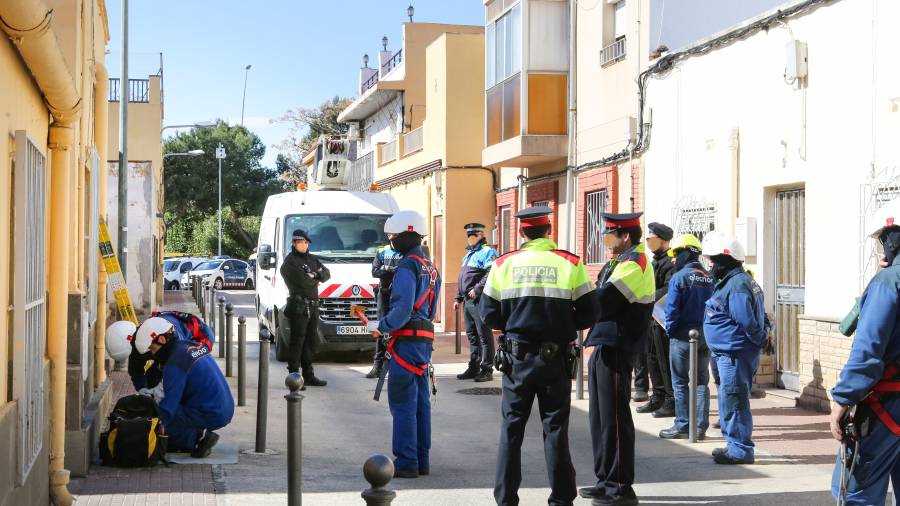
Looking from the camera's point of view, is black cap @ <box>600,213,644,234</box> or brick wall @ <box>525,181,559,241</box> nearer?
black cap @ <box>600,213,644,234</box>

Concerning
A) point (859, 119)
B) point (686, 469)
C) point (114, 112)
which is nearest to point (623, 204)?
point (859, 119)

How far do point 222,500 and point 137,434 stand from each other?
1272 millimetres

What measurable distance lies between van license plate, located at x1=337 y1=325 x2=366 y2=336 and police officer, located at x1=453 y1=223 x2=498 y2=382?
1.99 meters

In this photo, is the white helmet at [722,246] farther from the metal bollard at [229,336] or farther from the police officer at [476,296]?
the metal bollard at [229,336]

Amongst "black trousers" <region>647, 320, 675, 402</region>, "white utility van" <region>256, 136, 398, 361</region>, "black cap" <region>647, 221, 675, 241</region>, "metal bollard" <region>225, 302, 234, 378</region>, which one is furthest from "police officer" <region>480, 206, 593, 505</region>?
"white utility van" <region>256, 136, 398, 361</region>

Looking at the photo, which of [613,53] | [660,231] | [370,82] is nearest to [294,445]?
[660,231]

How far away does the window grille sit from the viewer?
6238 millimetres

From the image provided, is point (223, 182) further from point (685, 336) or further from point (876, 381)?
point (876, 381)

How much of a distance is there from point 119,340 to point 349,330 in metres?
7.28

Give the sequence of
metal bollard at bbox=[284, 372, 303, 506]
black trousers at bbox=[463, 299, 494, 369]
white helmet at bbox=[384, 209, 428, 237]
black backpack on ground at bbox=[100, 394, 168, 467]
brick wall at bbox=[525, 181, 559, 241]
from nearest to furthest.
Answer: metal bollard at bbox=[284, 372, 303, 506], black backpack on ground at bbox=[100, 394, 168, 467], white helmet at bbox=[384, 209, 428, 237], black trousers at bbox=[463, 299, 494, 369], brick wall at bbox=[525, 181, 559, 241]

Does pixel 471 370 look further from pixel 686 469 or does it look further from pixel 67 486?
pixel 67 486

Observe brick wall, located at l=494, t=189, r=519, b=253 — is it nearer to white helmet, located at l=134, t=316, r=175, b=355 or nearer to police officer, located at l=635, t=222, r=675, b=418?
police officer, located at l=635, t=222, r=675, b=418

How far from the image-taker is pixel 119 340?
9.77 m

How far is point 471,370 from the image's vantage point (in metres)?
15.4
